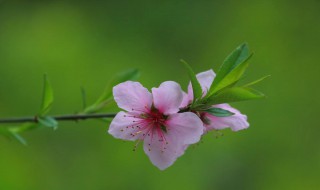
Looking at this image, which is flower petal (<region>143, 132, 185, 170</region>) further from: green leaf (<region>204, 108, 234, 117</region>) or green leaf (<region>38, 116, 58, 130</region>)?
green leaf (<region>38, 116, 58, 130</region>)

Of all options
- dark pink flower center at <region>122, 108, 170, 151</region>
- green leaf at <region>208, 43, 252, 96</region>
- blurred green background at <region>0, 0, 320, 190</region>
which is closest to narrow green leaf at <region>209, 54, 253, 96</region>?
green leaf at <region>208, 43, 252, 96</region>

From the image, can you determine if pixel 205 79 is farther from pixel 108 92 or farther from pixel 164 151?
pixel 108 92

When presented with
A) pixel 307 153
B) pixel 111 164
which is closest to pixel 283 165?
pixel 307 153

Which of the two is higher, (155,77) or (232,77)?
(232,77)

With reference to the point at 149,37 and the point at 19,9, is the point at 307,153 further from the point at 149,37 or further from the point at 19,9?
the point at 19,9

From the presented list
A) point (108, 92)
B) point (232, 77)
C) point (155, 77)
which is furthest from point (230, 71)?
point (155, 77)

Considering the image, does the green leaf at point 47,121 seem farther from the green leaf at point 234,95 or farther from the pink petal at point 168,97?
the green leaf at point 234,95
